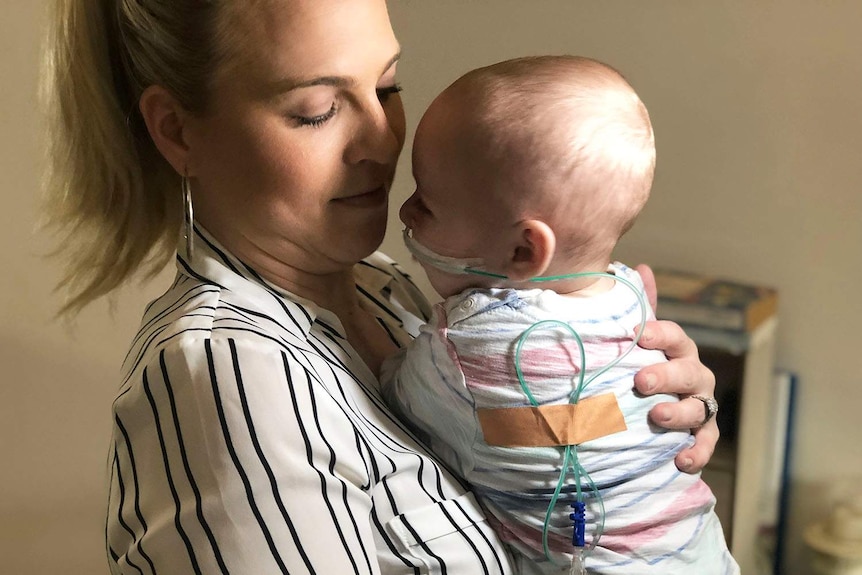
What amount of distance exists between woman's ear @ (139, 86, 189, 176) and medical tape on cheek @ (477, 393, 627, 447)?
1.62 ft

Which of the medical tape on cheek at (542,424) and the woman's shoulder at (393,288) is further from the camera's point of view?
the woman's shoulder at (393,288)

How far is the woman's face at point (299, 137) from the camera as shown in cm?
98

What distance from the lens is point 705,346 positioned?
2.09 m

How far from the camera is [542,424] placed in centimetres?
95

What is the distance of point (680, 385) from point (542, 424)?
0.22 m

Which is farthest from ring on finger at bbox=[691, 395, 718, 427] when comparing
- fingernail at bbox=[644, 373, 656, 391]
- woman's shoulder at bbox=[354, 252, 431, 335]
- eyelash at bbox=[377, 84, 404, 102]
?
eyelash at bbox=[377, 84, 404, 102]

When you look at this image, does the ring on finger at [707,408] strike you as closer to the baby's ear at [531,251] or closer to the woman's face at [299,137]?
the baby's ear at [531,251]

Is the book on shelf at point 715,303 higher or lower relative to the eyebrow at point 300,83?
lower

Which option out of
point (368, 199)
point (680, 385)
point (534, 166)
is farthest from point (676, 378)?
point (368, 199)

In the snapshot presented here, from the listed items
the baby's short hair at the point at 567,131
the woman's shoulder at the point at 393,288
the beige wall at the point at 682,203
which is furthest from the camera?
the beige wall at the point at 682,203

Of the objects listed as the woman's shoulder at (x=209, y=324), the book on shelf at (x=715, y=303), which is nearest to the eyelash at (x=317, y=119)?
the woman's shoulder at (x=209, y=324)

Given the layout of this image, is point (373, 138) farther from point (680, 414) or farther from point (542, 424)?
point (680, 414)

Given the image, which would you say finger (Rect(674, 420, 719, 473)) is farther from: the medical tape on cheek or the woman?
the medical tape on cheek

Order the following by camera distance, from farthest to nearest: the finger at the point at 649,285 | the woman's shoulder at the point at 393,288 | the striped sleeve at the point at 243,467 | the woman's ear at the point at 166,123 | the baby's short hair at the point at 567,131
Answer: the woman's shoulder at the point at 393,288 < the finger at the point at 649,285 < the woman's ear at the point at 166,123 < the baby's short hair at the point at 567,131 < the striped sleeve at the point at 243,467
